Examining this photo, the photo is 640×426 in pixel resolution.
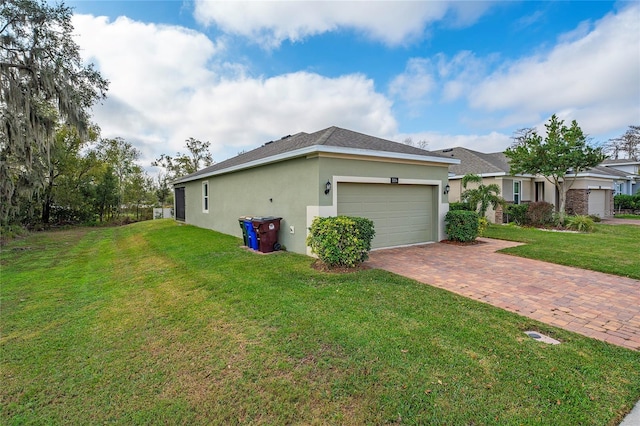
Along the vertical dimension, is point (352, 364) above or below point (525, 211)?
below

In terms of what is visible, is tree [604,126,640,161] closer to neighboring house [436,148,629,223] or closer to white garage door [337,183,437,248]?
neighboring house [436,148,629,223]

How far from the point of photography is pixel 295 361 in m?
2.94

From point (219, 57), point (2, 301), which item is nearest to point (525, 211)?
point (219, 57)

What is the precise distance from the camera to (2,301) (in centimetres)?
491

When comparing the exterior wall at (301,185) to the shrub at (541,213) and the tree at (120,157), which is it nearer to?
the shrub at (541,213)

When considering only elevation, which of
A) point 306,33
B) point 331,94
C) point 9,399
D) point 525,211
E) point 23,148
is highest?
point 306,33

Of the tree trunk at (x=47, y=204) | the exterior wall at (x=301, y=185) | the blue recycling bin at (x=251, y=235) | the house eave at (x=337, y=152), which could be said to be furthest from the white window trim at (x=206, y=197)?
the tree trunk at (x=47, y=204)

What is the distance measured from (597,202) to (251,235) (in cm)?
2214

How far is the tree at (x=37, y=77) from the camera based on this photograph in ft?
29.2

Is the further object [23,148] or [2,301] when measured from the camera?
[23,148]

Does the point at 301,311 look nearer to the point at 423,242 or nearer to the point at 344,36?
the point at 423,242

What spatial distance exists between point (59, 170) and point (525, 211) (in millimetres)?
26696

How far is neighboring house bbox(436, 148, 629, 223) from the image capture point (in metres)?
16.5

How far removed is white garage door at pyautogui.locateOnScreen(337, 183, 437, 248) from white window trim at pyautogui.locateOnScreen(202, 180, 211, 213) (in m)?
8.80
